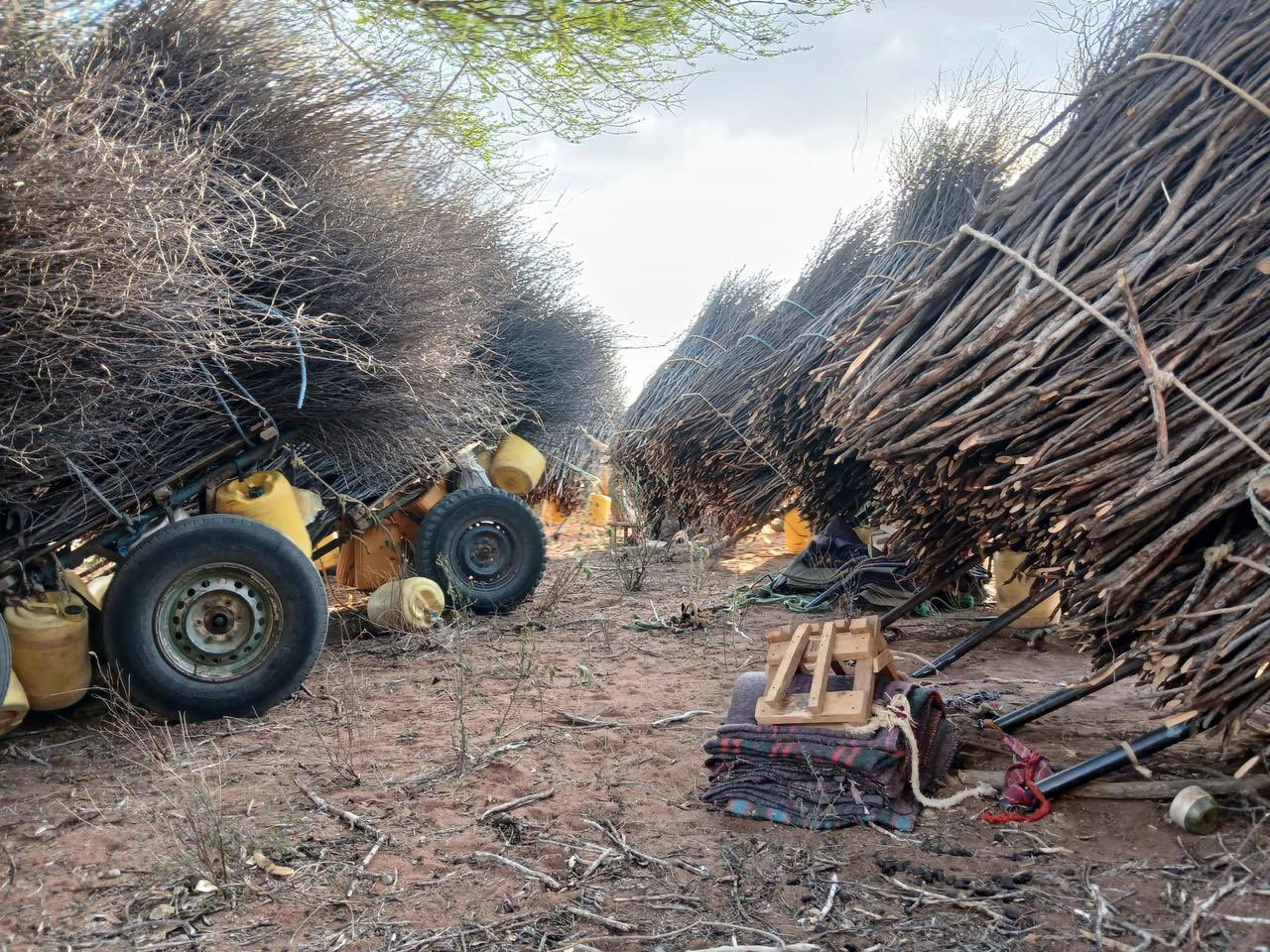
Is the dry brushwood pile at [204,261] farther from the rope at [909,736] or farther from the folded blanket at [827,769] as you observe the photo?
the rope at [909,736]

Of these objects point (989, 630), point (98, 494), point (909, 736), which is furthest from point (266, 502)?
point (989, 630)

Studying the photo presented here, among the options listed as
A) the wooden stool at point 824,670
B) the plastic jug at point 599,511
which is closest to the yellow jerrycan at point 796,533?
the plastic jug at point 599,511

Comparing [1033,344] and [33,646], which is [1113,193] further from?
[33,646]

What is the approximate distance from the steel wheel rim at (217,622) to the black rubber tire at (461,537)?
94.2 inches

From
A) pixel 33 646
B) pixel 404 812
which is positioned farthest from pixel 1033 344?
pixel 33 646

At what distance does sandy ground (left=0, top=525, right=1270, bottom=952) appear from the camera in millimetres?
2615

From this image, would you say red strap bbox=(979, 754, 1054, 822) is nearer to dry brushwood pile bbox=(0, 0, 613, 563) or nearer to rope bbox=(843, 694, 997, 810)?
rope bbox=(843, 694, 997, 810)

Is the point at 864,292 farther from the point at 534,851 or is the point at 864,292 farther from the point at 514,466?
the point at 534,851

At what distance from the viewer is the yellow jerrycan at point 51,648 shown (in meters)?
4.15

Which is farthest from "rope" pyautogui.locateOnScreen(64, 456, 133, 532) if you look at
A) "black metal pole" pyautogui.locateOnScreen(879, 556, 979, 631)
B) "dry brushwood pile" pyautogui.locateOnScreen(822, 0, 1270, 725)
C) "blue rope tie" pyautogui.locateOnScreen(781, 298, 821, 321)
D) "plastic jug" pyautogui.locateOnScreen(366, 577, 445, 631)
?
"blue rope tie" pyautogui.locateOnScreen(781, 298, 821, 321)

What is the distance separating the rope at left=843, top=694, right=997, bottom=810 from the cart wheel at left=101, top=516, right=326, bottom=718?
2519 mm

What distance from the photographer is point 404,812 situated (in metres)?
3.46

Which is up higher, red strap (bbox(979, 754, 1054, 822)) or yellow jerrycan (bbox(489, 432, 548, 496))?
yellow jerrycan (bbox(489, 432, 548, 496))

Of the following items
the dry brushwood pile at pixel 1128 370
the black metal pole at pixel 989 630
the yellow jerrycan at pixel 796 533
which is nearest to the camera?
the dry brushwood pile at pixel 1128 370
